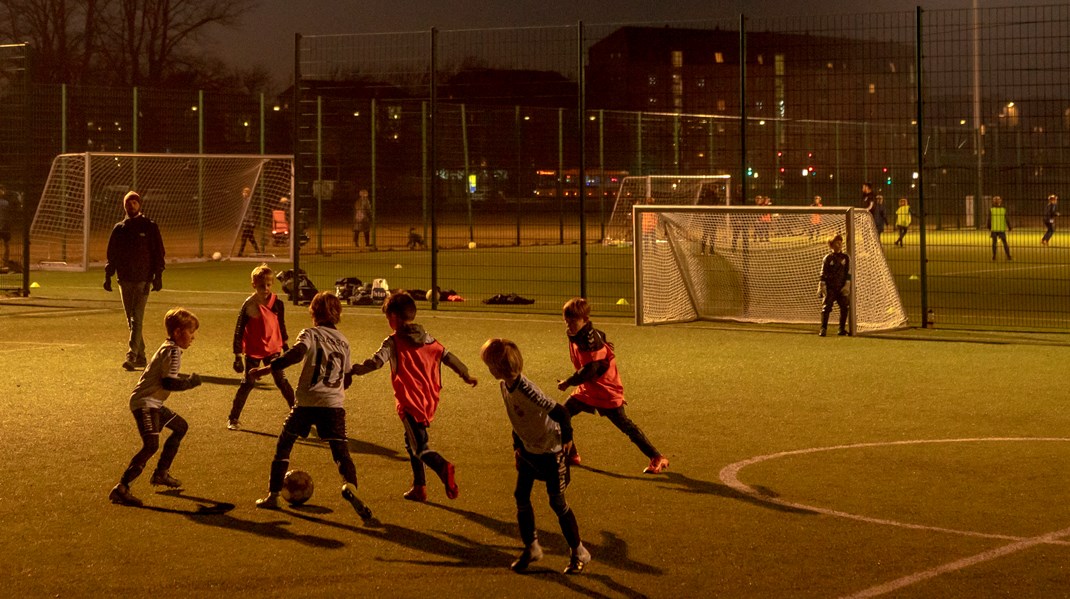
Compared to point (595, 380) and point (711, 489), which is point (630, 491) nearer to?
point (711, 489)

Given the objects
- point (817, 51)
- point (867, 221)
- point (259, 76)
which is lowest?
point (867, 221)

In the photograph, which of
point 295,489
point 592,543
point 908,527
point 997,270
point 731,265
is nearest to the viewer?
point 592,543

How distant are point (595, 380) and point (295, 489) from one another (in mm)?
2362

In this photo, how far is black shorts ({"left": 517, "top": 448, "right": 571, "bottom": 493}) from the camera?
23.6 ft

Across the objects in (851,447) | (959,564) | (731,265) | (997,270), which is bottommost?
(959,564)

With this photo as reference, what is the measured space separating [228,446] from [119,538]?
2.87 meters

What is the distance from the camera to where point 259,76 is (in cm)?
6425

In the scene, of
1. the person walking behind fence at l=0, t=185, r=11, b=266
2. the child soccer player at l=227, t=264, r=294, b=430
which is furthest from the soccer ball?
the person walking behind fence at l=0, t=185, r=11, b=266

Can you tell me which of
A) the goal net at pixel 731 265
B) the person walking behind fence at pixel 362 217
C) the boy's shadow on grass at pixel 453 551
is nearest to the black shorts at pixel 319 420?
the boy's shadow on grass at pixel 453 551

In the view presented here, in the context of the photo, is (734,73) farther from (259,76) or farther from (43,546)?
(259,76)

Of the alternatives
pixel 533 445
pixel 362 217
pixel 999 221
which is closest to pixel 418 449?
pixel 533 445

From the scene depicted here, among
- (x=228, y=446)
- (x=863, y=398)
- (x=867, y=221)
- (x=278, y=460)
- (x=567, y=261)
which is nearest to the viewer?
(x=278, y=460)

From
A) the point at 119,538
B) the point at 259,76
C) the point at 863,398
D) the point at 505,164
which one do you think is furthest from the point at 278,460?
the point at 259,76

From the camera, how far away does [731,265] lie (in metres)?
20.8
